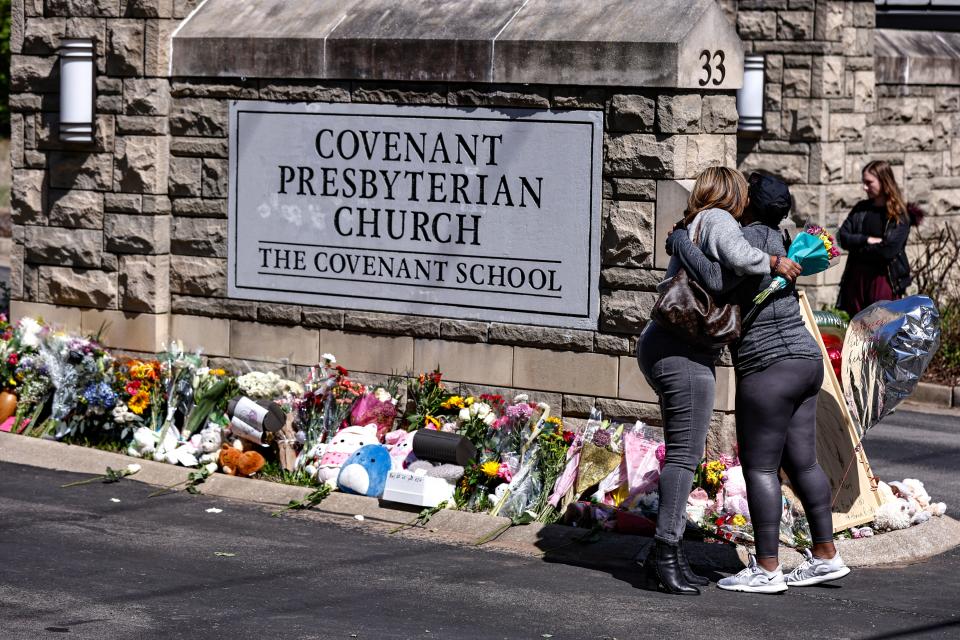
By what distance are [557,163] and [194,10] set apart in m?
2.79

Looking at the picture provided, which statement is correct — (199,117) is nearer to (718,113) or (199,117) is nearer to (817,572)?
(718,113)

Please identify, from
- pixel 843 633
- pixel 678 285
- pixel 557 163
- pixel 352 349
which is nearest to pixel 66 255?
pixel 352 349

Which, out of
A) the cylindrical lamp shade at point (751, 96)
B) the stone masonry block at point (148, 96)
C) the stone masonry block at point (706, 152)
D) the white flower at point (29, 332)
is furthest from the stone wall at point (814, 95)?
the white flower at point (29, 332)

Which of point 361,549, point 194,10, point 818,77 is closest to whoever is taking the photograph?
point 361,549

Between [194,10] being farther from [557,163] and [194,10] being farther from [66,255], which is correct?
[557,163]

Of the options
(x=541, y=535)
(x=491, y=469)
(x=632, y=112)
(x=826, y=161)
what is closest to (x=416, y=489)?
(x=491, y=469)

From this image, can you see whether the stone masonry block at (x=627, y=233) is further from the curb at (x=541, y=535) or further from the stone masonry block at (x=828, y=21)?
the stone masonry block at (x=828, y=21)

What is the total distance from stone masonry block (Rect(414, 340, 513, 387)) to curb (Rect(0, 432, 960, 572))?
43.7 inches

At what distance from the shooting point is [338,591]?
20.4ft

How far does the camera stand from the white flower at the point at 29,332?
30.9 ft

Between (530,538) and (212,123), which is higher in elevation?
(212,123)

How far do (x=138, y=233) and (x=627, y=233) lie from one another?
10.6ft

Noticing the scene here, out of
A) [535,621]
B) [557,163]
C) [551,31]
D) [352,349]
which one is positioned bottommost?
[535,621]

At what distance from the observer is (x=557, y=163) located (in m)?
8.14
